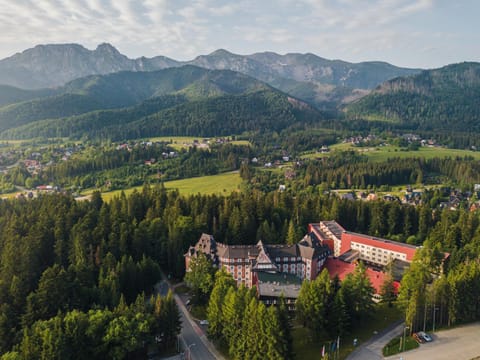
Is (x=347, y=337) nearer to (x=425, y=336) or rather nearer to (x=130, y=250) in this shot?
(x=425, y=336)

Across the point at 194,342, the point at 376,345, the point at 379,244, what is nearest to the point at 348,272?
the point at 379,244

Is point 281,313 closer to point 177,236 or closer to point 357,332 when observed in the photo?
point 357,332

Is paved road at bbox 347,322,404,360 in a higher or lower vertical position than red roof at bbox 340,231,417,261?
lower

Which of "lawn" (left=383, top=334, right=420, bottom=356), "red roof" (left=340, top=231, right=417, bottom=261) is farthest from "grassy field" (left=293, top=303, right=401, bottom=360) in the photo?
"red roof" (left=340, top=231, right=417, bottom=261)

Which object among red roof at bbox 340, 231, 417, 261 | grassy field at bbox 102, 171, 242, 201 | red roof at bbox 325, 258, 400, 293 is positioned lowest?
red roof at bbox 325, 258, 400, 293

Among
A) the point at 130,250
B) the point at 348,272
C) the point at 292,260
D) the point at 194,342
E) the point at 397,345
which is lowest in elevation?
the point at 194,342

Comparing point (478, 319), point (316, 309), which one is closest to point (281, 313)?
point (316, 309)

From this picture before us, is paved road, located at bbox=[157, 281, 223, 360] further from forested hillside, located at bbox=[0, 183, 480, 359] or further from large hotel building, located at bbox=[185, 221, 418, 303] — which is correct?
large hotel building, located at bbox=[185, 221, 418, 303]
